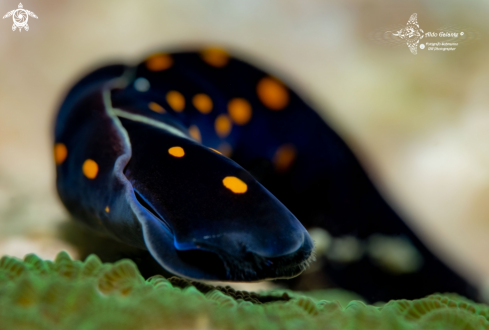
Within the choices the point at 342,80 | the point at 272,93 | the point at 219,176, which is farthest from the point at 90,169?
the point at 342,80

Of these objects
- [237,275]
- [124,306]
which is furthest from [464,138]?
[124,306]

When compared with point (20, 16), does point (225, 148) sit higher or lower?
lower

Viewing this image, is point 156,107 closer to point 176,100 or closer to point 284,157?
point 176,100

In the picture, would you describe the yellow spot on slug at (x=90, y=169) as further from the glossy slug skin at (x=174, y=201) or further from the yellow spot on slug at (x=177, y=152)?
the yellow spot on slug at (x=177, y=152)

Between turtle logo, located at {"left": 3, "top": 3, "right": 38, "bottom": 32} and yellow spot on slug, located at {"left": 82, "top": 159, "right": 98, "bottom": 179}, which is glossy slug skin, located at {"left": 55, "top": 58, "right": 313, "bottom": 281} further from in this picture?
turtle logo, located at {"left": 3, "top": 3, "right": 38, "bottom": 32}

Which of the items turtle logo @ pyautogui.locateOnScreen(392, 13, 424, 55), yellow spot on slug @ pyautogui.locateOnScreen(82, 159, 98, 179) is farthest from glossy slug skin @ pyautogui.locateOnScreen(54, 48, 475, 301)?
turtle logo @ pyautogui.locateOnScreen(392, 13, 424, 55)

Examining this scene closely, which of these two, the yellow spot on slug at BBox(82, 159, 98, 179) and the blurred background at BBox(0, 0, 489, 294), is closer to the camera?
the yellow spot on slug at BBox(82, 159, 98, 179)
